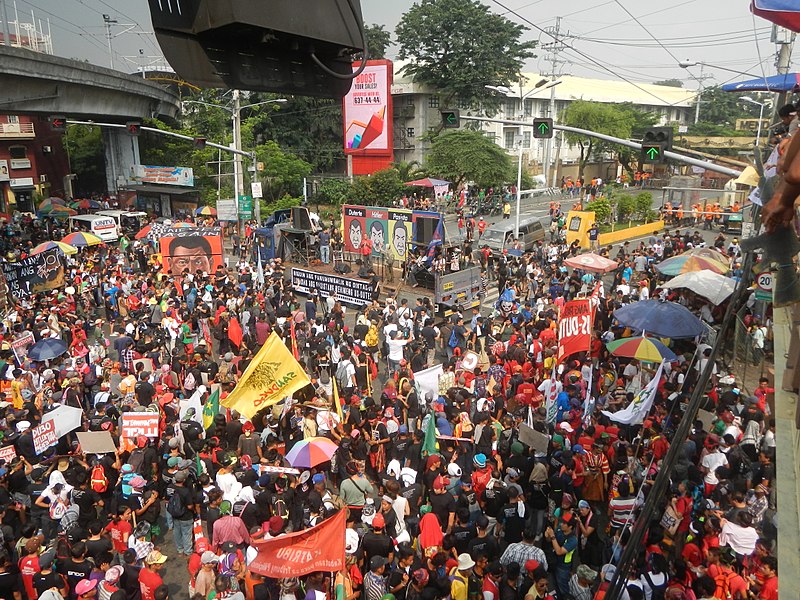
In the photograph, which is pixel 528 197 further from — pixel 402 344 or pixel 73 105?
pixel 402 344

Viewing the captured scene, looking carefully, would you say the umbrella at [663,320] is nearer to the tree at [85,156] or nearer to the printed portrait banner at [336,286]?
the printed portrait banner at [336,286]

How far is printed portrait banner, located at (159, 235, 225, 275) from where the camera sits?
69.6 feet

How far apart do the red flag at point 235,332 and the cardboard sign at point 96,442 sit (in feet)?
19.8

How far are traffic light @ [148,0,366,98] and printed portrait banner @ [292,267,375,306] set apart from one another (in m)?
13.7

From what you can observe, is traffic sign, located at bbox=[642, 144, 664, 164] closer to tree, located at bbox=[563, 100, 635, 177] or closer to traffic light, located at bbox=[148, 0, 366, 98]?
traffic light, located at bbox=[148, 0, 366, 98]

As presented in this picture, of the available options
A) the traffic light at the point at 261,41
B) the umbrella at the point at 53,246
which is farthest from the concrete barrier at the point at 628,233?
the traffic light at the point at 261,41

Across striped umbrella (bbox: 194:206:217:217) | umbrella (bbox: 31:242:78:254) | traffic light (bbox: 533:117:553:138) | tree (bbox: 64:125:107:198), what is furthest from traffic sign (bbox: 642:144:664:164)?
tree (bbox: 64:125:107:198)

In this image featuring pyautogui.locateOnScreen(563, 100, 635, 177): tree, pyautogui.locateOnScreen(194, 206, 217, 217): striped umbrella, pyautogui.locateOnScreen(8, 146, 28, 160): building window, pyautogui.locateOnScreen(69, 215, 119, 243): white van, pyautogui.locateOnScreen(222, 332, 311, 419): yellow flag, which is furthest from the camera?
pyautogui.locateOnScreen(563, 100, 635, 177): tree

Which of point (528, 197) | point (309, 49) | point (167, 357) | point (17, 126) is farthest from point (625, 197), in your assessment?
point (17, 126)

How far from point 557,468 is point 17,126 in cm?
4869

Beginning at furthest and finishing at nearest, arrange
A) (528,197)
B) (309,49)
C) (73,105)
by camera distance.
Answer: (528,197) < (73,105) < (309,49)

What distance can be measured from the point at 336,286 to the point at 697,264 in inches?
397

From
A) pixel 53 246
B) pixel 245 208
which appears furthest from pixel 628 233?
pixel 53 246

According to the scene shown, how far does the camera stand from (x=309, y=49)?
169 inches
